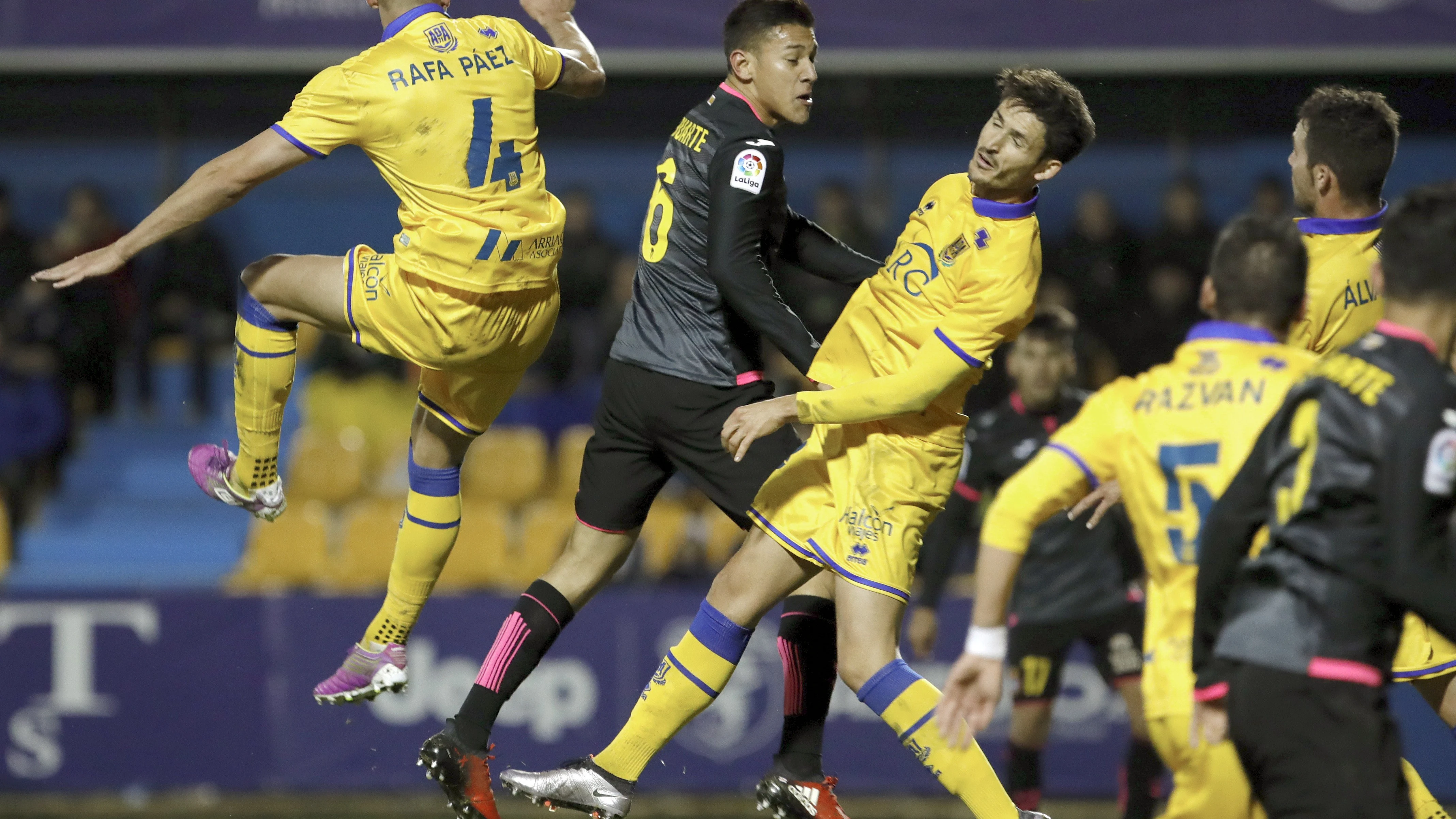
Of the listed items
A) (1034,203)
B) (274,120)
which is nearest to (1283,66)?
(1034,203)

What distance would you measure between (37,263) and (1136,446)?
10672 millimetres

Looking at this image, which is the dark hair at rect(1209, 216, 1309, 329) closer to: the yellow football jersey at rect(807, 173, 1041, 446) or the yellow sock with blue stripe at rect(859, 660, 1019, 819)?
the yellow football jersey at rect(807, 173, 1041, 446)

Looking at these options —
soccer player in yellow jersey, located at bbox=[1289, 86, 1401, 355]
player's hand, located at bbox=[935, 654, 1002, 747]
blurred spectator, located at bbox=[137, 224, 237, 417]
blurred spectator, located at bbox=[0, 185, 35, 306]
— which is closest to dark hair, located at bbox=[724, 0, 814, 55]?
soccer player in yellow jersey, located at bbox=[1289, 86, 1401, 355]

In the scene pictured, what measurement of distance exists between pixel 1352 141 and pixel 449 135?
276cm

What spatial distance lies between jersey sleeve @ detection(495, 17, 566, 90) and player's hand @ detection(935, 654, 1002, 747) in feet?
8.37

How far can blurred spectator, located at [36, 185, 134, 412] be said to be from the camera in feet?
40.1

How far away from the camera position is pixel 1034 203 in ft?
15.6

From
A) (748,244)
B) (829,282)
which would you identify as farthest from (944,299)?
(829,282)

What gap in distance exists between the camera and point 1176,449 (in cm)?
373

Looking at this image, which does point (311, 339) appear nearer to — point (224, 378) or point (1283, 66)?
point (224, 378)

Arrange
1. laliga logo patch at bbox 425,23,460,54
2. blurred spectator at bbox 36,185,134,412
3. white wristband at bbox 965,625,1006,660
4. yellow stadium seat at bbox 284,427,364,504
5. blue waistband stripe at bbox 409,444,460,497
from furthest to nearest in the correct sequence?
blurred spectator at bbox 36,185,134,412
yellow stadium seat at bbox 284,427,364,504
blue waistband stripe at bbox 409,444,460,497
laliga logo patch at bbox 425,23,460,54
white wristband at bbox 965,625,1006,660

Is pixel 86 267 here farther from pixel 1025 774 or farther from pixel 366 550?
pixel 366 550

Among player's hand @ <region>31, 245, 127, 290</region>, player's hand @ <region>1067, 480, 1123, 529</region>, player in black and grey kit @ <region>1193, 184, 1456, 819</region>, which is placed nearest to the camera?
player in black and grey kit @ <region>1193, 184, 1456, 819</region>

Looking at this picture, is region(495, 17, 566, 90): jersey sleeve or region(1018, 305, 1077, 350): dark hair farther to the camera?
region(1018, 305, 1077, 350): dark hair
